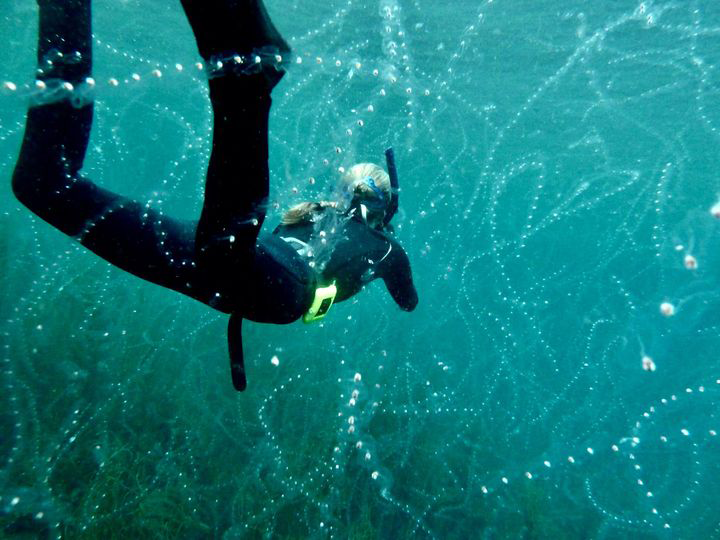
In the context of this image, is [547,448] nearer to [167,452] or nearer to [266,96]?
[167,452]

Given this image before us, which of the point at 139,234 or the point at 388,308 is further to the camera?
the point at 388,308

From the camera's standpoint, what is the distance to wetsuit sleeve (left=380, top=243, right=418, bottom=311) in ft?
11.9

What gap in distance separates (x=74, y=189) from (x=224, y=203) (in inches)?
A: 40.2

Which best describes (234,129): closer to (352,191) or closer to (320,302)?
(320,302)

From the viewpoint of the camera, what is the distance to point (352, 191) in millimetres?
3381

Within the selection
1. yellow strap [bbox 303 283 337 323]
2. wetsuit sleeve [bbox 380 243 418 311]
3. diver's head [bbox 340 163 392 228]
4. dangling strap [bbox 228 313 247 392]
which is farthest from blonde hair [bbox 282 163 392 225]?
dangling strap [bbox 228 313 247 392]

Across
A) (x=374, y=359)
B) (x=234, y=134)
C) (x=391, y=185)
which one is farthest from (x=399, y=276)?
(x=374, y=359)

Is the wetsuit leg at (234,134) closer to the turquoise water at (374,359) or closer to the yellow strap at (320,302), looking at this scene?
the yellow strap at (320,302)

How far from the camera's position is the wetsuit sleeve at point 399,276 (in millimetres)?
3635

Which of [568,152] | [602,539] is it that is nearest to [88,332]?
[602,539]

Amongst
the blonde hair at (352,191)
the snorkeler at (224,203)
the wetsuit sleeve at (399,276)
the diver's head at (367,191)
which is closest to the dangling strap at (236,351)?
the snorkeler at (224,203)

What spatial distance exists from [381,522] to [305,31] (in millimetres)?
15516

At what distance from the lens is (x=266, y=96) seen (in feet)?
5.16

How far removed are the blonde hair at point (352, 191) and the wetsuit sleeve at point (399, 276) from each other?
478 mm
